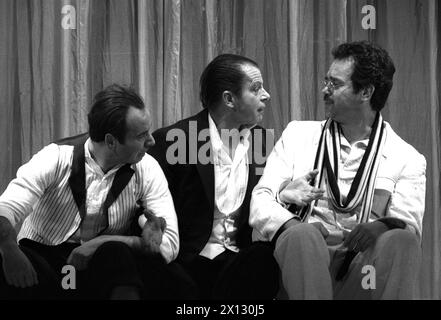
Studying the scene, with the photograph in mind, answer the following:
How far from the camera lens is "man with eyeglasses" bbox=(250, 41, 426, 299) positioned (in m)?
1.82

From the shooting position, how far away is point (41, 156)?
197 centimetres

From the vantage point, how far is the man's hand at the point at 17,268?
184 centimetres

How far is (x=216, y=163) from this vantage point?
2172 mm

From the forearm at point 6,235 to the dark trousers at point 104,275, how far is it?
46mm

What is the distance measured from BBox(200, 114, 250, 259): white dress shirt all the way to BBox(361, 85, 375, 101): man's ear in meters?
0.37

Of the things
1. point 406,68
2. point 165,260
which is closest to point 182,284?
point 165,260

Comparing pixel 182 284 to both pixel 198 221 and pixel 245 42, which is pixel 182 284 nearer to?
pixel 198 221

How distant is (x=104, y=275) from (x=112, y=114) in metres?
0.42

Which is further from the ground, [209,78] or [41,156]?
[209,78]

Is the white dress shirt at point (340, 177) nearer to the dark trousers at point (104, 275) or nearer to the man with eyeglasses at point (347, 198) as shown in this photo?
the man with eyeglasses at point (347, 198)

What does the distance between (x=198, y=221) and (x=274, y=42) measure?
2.24 feet

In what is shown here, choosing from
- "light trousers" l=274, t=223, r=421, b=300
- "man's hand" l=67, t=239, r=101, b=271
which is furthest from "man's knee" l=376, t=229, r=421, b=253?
"man's hand" l=67, t=239, r=101, b=271

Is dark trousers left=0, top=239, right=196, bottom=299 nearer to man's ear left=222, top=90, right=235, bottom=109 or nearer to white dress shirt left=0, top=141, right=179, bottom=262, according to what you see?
white dress shirt left=0, top=141, right=179, bottom=262
